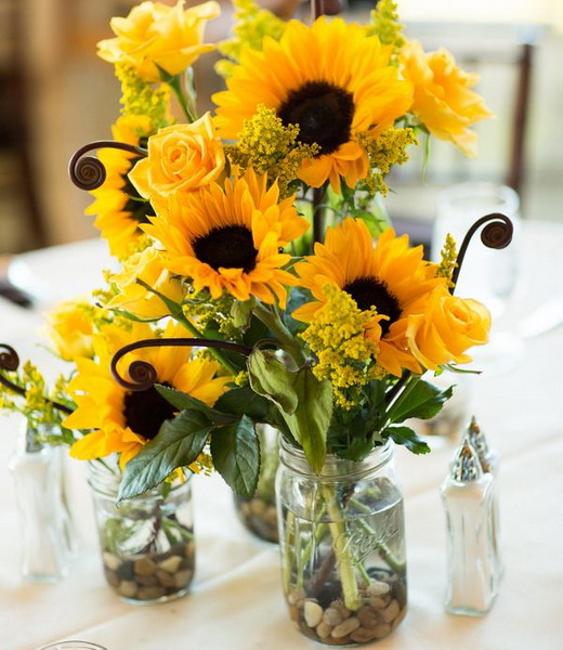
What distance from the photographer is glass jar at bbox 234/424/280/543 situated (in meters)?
0.99

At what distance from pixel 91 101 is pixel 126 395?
3.04 metres

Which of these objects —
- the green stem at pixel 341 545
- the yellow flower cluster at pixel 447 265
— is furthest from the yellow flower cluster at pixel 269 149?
the green stem at pixel 341 545

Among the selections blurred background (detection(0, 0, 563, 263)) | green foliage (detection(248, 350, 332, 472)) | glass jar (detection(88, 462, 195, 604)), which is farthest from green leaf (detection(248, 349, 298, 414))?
blurred background (detection(0, 0, 563, 263))

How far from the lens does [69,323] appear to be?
888 millimetres

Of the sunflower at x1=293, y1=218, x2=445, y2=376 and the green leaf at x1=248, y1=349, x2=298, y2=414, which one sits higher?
the sunflower at x1=293, y1=218, x2=445, y2=376

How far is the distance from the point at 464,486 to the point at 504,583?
4.6 inches

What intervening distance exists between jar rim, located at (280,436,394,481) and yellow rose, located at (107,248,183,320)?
0.15m

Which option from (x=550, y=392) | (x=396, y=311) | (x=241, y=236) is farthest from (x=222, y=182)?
(x=550, y=392)

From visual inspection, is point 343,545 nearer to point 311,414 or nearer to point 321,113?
point 311,414

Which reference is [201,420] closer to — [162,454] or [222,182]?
[162,454]

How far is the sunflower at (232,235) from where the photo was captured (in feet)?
2.14

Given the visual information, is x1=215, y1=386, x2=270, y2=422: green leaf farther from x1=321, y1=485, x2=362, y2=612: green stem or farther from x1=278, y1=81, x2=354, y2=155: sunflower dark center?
x1=278, y1=81, x2=354, y2=155: sunflower dark center

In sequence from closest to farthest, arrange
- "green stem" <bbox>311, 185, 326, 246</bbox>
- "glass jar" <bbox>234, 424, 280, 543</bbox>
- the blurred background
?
1. "green stem" <bbox>311, 185, 326, 246</bbox>
2. "glass jar" <bbox>234, 424, 280, 543</bbox>
3. the blurred background

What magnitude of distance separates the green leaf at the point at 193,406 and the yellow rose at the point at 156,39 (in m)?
0.26
